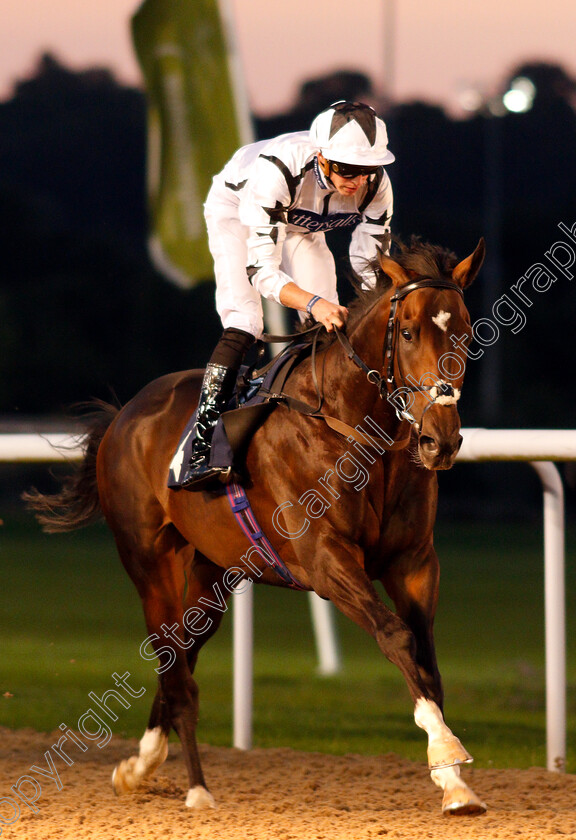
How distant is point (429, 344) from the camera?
3029 mm

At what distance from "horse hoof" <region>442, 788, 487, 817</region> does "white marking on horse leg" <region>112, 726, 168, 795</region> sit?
1.24 metres

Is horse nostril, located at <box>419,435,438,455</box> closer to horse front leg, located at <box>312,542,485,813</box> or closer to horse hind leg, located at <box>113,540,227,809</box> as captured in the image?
horse front leg, located at <box>312,542,485,813</box>

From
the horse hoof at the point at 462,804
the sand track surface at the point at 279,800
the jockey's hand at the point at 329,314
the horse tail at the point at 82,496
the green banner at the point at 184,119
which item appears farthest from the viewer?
the green banner at the point at 184,119

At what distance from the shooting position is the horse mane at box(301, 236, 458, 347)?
3.18m

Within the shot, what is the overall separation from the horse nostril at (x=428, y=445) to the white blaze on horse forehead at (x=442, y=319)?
27cm

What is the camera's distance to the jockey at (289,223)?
3.44 m

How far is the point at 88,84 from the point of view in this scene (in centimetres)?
4250

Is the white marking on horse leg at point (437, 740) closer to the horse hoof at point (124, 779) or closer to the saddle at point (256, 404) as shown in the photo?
the saddle at point (256, 404)

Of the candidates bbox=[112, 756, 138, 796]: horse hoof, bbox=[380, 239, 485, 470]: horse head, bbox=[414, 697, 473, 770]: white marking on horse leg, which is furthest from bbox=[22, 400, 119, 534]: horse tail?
bbox=[414, 697, 473, 770]: white marking on horse leg

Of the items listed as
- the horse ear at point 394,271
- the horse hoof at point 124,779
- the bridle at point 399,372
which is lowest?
the horse hoof at point 124,779

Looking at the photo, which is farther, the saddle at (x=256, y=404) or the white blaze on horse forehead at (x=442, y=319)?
the saddle at (x=256, y=404)

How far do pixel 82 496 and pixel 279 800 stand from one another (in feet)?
4.95

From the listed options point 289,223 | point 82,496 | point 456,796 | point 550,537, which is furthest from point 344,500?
point 82,496

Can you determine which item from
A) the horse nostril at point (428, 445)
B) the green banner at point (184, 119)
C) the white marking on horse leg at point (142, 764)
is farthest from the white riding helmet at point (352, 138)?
the green banner at point (184, 119)
